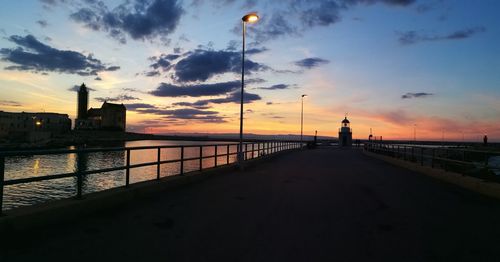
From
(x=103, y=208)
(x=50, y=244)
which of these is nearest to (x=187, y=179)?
(x=103, y=208)

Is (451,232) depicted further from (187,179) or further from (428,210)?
(187,179)

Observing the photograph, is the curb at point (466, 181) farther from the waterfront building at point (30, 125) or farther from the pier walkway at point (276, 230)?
the waterfront building at point (30, 125)

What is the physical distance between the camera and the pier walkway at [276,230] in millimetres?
5125

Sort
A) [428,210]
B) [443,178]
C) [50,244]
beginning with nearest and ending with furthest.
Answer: [50,244] < [428,210] < [443,178]

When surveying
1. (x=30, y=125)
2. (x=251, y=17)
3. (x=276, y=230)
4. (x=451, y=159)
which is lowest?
(x=276, y=230)

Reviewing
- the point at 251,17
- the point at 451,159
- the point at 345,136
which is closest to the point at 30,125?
the point at 345,136

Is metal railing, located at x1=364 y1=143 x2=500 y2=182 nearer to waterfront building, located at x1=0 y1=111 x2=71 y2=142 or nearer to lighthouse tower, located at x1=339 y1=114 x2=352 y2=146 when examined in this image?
lighthouse tower, located at x1=339 y1=114 x2=352 y2=146

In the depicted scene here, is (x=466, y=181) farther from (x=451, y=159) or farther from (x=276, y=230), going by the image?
(x=276, y=230)

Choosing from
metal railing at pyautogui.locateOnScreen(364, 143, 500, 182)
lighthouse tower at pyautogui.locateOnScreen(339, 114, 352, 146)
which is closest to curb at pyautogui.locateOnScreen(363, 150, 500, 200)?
metal railing at pyautogui.locateOnScreen(364, 143, 500, 182)

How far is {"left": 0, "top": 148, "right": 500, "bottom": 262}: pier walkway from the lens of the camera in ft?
16.8

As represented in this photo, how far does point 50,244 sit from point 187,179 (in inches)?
290

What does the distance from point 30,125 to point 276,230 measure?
189377mm

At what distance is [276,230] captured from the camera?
6461 mm

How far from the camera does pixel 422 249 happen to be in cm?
554
